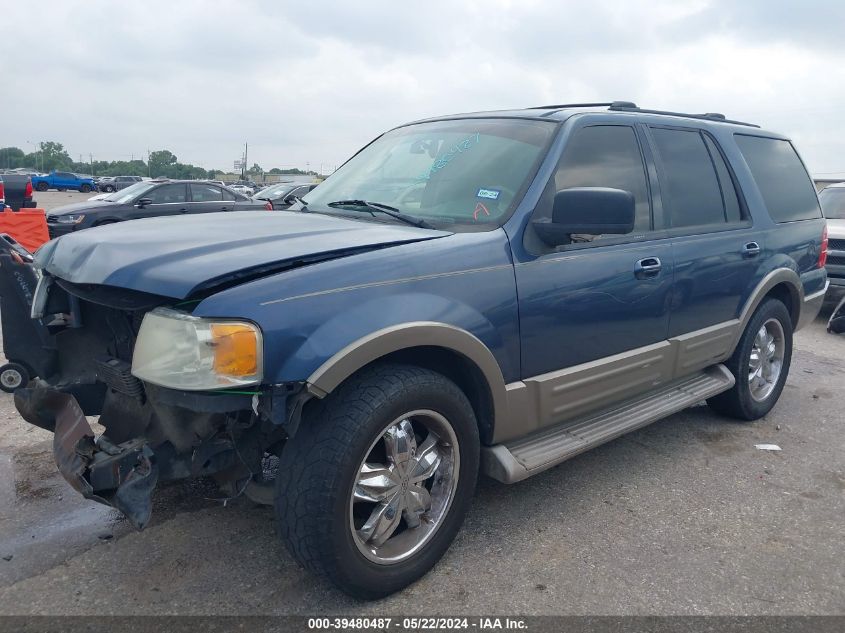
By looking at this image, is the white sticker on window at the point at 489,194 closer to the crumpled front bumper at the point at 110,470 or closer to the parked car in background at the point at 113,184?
the crumpled front bumper at the point at 110,470

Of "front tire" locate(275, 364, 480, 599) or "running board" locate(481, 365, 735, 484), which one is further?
"running board" locate(481, 365, 735, 484)

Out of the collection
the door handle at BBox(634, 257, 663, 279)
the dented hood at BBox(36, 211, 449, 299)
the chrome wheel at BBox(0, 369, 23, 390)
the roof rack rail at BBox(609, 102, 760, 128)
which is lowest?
the chrome wheel at BBox(0, 369, 23, 390)

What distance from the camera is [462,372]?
2930 mm

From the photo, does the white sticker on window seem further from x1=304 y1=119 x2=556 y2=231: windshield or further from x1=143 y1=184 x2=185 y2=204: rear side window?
x1=143 y1=184 x2=185 y2=204: rear side window

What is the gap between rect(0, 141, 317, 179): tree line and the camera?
90062 mm

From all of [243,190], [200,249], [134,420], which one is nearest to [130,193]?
[134,420]

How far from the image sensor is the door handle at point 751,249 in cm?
438

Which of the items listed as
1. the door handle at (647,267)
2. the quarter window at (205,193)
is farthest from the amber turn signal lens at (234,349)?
the quarter window at (205,193)

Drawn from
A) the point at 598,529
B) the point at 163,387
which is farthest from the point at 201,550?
the point at 598,529

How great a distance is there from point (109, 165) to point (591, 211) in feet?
390

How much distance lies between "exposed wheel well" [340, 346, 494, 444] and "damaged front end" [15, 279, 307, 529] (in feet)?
1.89

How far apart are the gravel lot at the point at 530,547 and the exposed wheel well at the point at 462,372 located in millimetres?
594

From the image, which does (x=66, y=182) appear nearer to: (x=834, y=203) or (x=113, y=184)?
(x=113, y=184)

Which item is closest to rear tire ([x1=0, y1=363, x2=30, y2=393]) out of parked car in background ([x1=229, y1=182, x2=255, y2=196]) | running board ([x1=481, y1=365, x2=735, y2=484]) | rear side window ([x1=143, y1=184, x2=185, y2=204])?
running board ([x1=481, y1=365, x2=735, y2=484])
